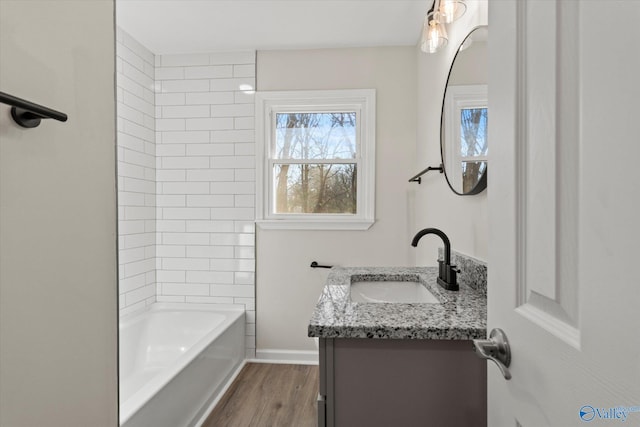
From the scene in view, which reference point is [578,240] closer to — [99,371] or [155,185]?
[99,371]

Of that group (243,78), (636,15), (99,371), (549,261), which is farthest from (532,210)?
(243,78)

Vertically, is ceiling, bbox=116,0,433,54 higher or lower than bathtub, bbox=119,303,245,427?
higher

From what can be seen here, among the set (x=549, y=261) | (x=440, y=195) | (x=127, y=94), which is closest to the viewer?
(x=549, y=261)

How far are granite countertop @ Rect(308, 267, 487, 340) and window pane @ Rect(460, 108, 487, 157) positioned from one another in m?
0.57

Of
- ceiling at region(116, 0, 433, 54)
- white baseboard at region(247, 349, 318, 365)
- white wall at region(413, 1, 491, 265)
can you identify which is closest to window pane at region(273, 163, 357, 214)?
white wall at region(413, 1, 491, 265)

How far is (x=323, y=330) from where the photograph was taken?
868 millimetres

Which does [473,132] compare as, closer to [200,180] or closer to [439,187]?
[439,187]

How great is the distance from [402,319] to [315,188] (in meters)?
1.87

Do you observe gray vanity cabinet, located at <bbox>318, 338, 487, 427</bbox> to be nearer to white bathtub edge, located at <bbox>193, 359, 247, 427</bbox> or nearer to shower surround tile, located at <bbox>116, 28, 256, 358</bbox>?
white bathtub edge, located at <bbox>193, 359, 247, 427</bbox>

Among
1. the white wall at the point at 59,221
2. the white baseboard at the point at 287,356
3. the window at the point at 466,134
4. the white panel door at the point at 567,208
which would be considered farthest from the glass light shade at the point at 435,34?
the white baseboard at the point at 287,356

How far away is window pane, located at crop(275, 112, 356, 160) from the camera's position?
8.72ft

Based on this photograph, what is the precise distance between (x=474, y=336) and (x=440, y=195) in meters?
1.19

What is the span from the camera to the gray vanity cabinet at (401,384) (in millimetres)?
885

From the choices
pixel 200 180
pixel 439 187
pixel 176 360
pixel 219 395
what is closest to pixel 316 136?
pixel 200 180
